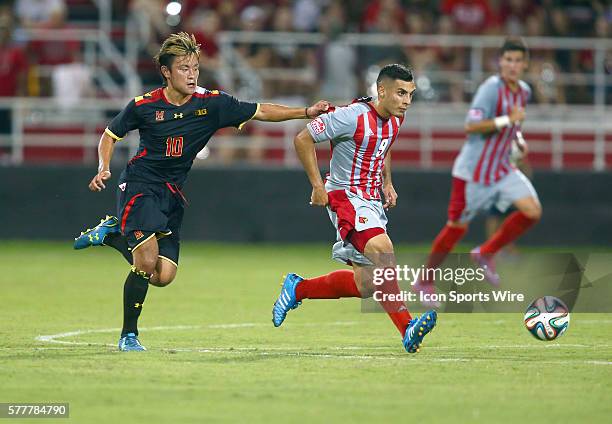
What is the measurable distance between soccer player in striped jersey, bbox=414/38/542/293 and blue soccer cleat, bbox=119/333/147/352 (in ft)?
16.0

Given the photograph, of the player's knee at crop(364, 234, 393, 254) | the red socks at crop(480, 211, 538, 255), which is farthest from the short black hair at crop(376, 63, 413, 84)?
the red socks at crop(480, 211, 538, 255)

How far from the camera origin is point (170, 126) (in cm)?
922

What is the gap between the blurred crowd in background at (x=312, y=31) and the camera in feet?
64.2

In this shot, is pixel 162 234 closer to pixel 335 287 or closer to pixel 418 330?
pixel 335 287

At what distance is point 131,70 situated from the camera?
19.8 metres

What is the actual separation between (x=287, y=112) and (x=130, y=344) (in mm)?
2022

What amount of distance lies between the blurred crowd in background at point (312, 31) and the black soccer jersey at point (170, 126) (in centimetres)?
973

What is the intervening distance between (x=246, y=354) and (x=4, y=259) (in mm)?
8793

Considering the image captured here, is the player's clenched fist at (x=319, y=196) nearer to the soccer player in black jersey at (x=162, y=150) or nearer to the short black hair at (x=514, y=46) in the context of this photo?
the soccer player in black jersey at (x=162, y=150)

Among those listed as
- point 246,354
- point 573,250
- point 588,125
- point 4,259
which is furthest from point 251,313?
point 588,125

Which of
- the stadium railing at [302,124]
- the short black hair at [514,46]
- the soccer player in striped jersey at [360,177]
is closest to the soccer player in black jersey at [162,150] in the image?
the soccer player in striped jersey at [360,177]

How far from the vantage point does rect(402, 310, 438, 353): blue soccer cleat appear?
27.6ft

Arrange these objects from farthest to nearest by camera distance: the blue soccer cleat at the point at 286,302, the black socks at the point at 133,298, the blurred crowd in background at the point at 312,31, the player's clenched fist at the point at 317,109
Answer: the blurred crowd in background at the point at 312,31, the blue soccer cleat at the point at 286,302, the player's clenched fist at the point at 317,109, the black socks at the point at 133,298

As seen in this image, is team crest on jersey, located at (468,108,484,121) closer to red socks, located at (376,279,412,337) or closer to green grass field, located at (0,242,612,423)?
green grass field, located at (0,242,612,423)
